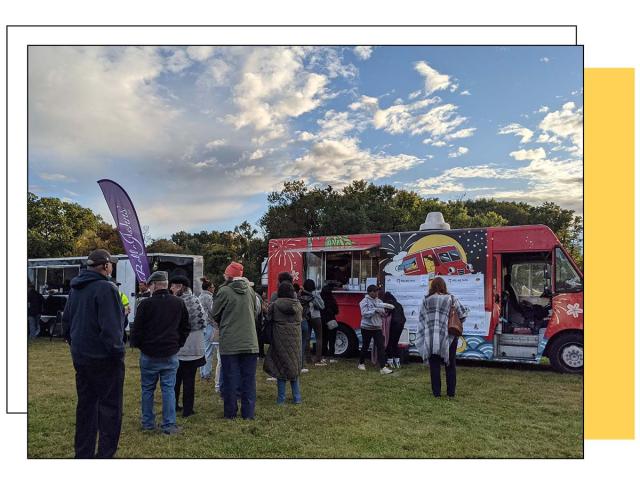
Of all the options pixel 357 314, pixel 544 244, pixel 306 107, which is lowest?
pixel 357 314

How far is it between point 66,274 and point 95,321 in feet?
38.8

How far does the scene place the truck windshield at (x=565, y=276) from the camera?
329 inches

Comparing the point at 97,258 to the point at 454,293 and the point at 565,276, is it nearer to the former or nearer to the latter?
the point at 454,293

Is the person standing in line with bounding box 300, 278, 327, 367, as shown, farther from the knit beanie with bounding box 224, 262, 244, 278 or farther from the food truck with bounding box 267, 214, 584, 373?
the knit beanie with bounding box 224, 262, 244, 278

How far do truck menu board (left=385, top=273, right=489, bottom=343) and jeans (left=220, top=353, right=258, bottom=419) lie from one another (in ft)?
12.2

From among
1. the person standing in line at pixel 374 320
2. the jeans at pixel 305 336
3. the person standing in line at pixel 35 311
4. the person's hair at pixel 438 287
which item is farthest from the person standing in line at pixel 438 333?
the person standing in line at pixel 35 311

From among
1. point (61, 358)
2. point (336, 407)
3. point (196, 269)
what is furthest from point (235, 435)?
point (196, 269)

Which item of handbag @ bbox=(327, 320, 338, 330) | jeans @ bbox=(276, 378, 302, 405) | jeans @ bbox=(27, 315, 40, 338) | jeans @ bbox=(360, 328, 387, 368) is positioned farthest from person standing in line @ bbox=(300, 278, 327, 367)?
jeans @ bbox=(27, 315, 40, 338)

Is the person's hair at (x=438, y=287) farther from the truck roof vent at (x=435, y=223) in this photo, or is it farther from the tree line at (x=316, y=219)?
the tree line at (x=316, y=219)

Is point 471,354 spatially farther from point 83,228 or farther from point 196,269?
point 83,228

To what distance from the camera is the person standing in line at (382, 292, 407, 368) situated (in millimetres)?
9164
